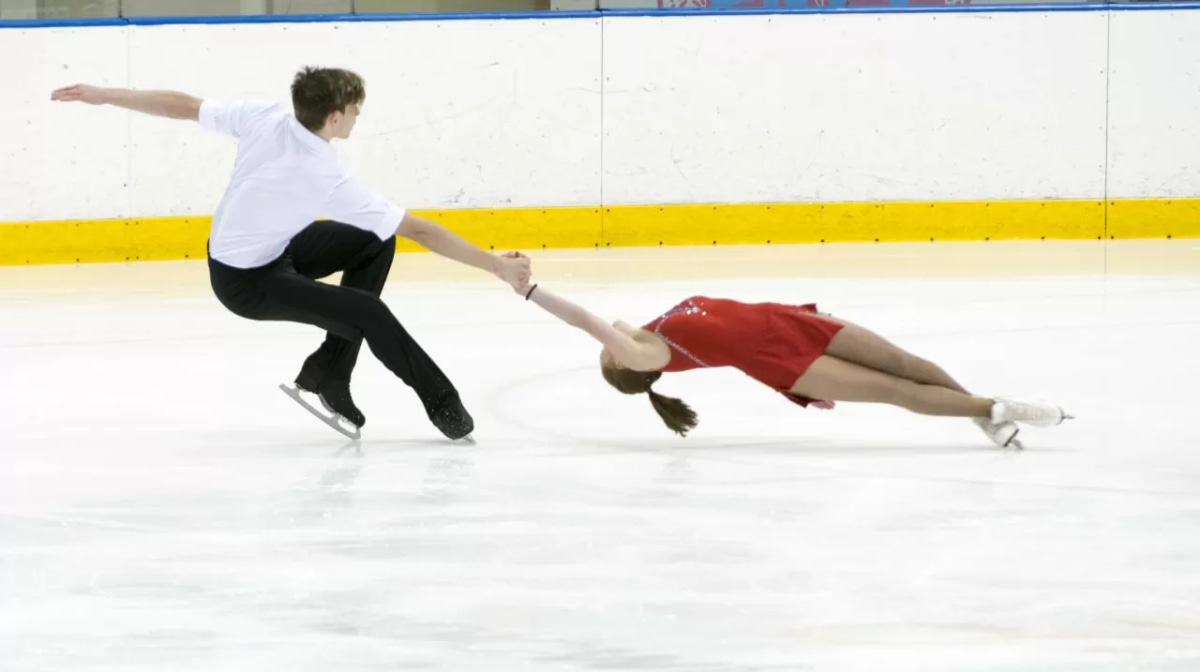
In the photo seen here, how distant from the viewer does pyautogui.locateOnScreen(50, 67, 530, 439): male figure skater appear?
17.1ft

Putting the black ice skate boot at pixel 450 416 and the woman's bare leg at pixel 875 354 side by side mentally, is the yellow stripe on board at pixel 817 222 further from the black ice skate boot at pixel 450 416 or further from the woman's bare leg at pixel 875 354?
the woman's bare leg at pixel 875 354

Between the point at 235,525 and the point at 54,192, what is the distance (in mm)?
7807

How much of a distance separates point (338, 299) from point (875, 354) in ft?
4.97

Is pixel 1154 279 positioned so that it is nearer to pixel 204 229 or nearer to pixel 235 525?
pixel 204 229

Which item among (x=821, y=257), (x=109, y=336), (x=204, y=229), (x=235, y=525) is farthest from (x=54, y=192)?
(x=235, y=525)

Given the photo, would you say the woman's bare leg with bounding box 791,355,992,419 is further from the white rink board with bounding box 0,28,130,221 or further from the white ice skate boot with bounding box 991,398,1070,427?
the white rink board with bounding box 0,28,130,221

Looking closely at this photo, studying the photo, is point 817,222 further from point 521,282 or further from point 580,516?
point 580,516

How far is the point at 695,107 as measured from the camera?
1253cm

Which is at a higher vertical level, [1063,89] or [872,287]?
[1063,89]

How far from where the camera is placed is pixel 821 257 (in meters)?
11.6

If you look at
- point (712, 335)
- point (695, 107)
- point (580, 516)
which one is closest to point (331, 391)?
point (712, 335)

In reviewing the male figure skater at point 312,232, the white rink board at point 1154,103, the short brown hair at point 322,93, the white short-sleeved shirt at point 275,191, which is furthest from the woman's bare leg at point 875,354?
the white rink board at point 1154,103

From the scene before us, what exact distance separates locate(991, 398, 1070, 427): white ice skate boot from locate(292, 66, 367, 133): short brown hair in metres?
1.96

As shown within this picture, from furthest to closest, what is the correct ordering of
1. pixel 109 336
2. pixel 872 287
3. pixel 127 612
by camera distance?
1. pixel 872 287
2. pixel 109 336
3. pixel 127 612
